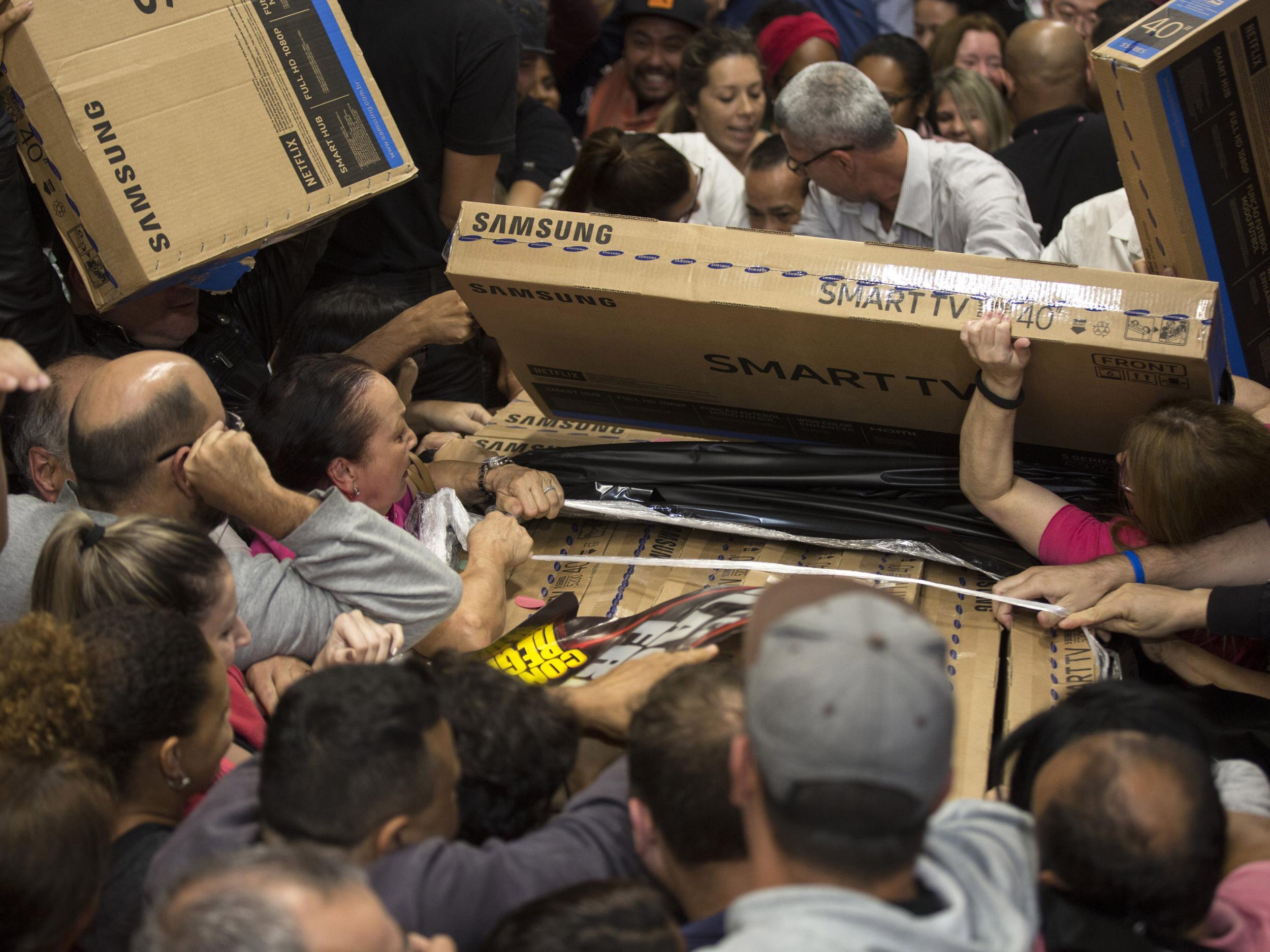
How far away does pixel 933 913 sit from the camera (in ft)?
3.47

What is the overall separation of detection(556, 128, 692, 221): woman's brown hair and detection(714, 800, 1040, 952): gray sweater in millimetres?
2474

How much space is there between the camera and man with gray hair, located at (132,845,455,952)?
1006 mm

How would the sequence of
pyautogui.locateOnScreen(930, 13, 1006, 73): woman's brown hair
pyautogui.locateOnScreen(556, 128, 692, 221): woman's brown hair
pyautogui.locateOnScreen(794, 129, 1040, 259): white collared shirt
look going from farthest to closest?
pyautogui.locateOnScreen(930, 13, 1006, 73): woman's brown hair → pyautogui.locateOnScreen(556, 128, 692, 221): woman's brown hair → pyautogui.locateOnScreen(794, 129, 1040, 259): white collared shirt

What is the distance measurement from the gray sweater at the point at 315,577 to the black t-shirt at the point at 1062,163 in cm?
277

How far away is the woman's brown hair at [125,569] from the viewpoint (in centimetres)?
158

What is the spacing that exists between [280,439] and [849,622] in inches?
58.4

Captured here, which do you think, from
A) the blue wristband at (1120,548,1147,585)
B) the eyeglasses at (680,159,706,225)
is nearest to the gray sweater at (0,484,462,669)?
the blue wristband at (1120,548,1147,585)

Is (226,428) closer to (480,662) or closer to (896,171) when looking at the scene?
(480,662)

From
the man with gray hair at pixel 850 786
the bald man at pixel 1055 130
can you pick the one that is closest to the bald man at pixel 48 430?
the man with gray hair at pixel 850 786

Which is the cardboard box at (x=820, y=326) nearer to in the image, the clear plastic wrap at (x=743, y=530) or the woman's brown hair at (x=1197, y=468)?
the woman's brown hair at (x=1197, y=468)

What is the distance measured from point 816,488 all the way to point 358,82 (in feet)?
4.46

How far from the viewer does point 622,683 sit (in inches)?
65.6

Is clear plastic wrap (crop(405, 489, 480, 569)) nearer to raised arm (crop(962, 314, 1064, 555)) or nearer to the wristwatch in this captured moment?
the wristwatch

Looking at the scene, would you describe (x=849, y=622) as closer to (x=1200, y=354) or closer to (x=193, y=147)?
(x=1200, y=354)
